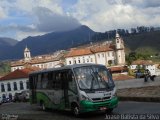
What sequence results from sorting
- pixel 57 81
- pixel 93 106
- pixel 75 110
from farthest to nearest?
pixel 57 81, pixel 75 110, pixel 93 106

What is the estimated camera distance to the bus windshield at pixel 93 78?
1880 centimetres

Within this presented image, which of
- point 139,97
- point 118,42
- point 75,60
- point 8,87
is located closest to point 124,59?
point 118,42

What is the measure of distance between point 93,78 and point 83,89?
711mm

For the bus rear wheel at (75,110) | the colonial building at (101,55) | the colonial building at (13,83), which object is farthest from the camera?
the colonial building at (101,55)

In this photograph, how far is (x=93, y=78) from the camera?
62.3 feet

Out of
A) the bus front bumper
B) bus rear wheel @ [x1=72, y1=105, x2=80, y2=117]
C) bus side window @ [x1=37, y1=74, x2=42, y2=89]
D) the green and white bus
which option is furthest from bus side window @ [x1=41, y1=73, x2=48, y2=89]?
the bus front bumper

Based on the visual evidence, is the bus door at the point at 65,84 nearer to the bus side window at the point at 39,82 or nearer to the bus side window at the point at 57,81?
the bus side window at the point at 57,81

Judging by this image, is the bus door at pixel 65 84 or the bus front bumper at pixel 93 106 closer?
the bus front bumper at pixel 93 106

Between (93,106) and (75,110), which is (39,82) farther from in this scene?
(93,106)

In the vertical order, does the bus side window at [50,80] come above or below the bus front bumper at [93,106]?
above

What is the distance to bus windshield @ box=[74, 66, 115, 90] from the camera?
18797 mm

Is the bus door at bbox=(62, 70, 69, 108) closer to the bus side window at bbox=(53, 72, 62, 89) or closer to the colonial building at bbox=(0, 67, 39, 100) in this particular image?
the bus side window at bbox=(53, 72, 62, 89)

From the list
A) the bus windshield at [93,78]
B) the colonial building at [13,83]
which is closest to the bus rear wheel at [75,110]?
the bus windshield at [93,78]

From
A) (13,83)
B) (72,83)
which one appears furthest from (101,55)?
(72,83)
